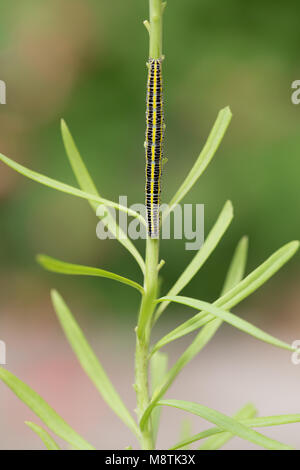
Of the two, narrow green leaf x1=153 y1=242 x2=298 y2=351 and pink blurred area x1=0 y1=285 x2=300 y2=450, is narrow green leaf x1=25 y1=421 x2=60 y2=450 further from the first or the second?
pink blurred area x1=0 y1=285 x2=300 y2=450

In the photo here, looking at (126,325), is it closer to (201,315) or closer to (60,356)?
(60,356)

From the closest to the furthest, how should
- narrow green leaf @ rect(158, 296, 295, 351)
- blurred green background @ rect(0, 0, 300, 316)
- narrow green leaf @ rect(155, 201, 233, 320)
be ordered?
narrow green leaf @ rect(158, 296, 295, 351) → narrow green leaf @ rect(155, 201, 233, 320) → blurred green background @ rect(0, 0, 300, 316)

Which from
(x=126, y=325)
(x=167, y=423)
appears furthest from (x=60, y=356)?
(x=167, y=423)

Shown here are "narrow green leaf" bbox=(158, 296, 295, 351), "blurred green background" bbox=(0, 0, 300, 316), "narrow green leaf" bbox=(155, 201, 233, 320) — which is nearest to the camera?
"narrow green leaf" bbox=(158, 296, 295, 351)

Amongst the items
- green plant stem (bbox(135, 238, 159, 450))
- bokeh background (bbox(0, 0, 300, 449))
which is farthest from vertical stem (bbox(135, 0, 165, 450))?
bokeh background (bbox(0, 0, 300, 449))

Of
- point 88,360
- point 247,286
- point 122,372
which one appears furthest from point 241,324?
point 122,372

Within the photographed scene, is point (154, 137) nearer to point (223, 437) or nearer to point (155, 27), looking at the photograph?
point (155, 27)
